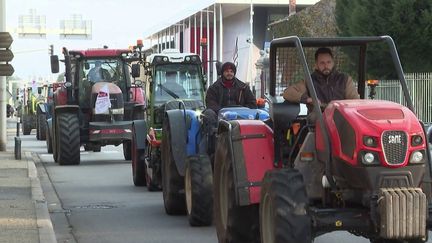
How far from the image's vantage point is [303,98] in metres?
7.77

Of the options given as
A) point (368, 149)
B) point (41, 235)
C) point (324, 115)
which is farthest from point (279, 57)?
point (41, 235)

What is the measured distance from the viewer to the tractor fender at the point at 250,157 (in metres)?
8.18

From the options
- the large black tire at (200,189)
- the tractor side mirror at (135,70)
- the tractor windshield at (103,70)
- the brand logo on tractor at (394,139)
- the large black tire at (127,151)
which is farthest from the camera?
the large black tire at (127,151)

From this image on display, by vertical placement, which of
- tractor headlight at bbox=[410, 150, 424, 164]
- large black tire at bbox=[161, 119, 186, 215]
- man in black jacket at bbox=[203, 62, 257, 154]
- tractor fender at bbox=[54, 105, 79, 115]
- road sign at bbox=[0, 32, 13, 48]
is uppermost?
road sign at bbox=[0, 32, 13, 48]

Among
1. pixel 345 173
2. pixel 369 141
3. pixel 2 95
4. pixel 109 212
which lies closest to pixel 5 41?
pixel 2 95

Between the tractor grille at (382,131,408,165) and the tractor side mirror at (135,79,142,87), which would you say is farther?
the tractor side mirror at (135,79,142,87)

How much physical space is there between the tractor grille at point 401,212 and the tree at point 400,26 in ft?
82.0

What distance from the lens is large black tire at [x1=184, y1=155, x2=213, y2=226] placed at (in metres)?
11.0

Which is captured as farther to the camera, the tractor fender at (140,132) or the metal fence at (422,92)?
the metal fence at (422,92)

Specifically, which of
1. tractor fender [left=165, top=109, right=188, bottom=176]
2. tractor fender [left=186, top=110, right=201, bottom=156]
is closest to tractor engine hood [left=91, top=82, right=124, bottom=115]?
tractor fender [left=165, top=109, right=188, bottom=176]

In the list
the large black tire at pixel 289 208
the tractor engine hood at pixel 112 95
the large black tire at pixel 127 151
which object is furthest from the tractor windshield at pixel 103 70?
the large black tire at pixel 289 208

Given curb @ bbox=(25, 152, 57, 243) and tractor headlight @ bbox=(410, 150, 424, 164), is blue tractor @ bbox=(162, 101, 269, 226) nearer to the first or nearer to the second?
curb @ bbox=(25, 152, 57, 243)

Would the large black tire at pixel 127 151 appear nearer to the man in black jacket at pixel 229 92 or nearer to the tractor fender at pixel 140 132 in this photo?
the tractor fender at pixel 140 132

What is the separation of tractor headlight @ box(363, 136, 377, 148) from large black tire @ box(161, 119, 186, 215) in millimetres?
5573
